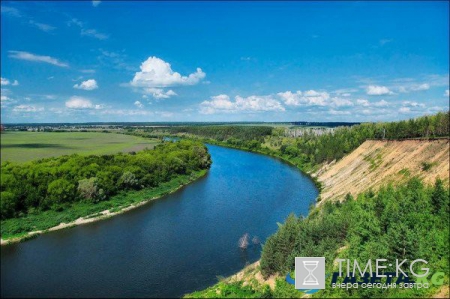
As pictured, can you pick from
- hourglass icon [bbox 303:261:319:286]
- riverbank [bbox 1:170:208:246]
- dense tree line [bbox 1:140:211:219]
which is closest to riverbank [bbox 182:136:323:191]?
dense tree line [bbox 1:140:211:219]

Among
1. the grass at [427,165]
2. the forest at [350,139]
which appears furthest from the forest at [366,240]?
Result: the forest at [350,139]

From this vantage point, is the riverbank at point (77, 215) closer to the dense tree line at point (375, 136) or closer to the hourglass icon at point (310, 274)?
the hourglass icon at point (310, 274)

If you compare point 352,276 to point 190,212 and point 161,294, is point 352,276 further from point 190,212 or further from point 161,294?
point 190,212

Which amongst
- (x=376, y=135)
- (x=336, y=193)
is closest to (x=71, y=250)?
(x=336, y=193)

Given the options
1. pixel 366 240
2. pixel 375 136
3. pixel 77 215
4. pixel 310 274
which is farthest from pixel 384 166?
pixel 77 215

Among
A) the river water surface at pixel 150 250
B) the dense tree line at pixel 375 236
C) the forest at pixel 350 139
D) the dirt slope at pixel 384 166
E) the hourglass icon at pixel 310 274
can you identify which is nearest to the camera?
the dense tree line at pixel 375 236

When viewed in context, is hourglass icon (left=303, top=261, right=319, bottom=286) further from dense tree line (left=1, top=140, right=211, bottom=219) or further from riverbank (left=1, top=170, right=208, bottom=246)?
riverbank (left=1, top=170, right=208, bottom=246)
